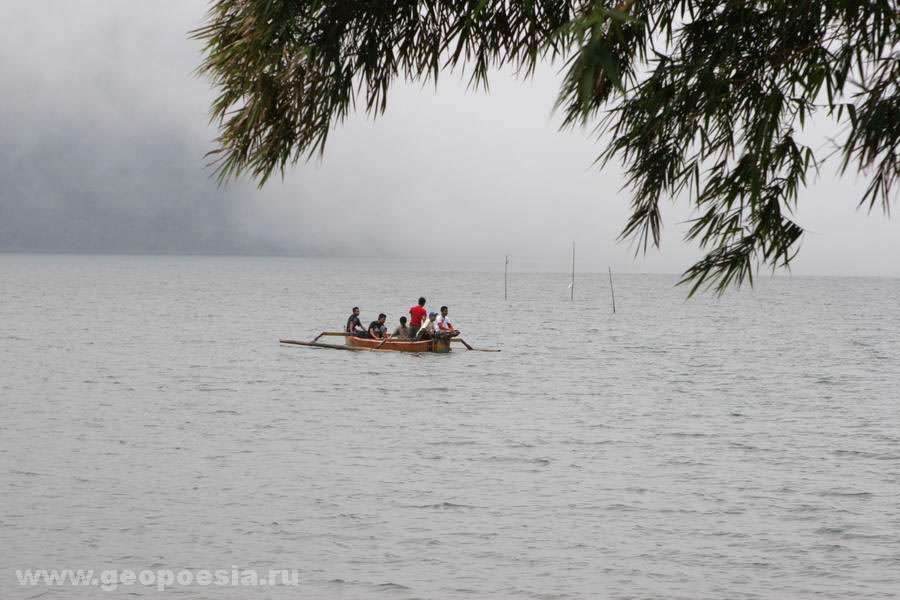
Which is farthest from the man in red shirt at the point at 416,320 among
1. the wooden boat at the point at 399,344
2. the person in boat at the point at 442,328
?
the person in boat at the point at 442,328

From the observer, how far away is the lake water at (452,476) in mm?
15141

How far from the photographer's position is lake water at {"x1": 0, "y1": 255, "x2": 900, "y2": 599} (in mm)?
15141

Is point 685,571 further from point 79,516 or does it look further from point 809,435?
point 809,435

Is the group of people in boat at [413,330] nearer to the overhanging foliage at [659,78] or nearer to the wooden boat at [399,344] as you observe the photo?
the wooden boat at [399,344]

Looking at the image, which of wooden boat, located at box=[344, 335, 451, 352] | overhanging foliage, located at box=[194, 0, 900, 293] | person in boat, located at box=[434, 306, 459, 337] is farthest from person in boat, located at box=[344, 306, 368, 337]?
overhanging foliage, located at box=[194, 0, 900, 293]

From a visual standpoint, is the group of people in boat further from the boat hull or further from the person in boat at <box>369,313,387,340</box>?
the boat hull

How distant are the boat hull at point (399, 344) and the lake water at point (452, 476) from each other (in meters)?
0.93

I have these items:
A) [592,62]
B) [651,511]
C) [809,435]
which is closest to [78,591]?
[651,511]

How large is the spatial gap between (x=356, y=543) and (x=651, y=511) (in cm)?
543

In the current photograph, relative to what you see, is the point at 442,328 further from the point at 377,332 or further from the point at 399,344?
the point at 377,332

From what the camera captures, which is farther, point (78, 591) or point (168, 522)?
point (168, 522)

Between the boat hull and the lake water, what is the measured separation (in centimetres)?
93

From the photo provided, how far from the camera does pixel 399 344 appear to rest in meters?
40.5

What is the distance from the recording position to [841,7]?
20.3ft
